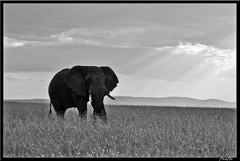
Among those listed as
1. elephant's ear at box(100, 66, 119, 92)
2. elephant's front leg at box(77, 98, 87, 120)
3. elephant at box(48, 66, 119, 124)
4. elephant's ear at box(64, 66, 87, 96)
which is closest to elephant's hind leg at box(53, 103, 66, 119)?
elephant at box(48, 66, 119, 124)

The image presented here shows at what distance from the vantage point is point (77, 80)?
15211mm

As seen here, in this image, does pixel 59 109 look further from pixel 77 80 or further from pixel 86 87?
pixel 86 87

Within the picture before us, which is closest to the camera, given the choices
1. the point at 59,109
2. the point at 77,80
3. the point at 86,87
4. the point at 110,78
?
the point at 86,87

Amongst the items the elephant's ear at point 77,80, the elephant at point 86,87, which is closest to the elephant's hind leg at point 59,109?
the elephant at point 86,87

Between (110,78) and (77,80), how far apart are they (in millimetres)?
1415

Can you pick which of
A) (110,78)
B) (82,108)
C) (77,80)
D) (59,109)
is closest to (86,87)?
(77,80)

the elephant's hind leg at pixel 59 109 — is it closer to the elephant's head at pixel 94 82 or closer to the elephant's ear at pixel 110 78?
the elephant's head at pixel 94 82

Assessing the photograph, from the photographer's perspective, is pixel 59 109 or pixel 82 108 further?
pixel 59 109

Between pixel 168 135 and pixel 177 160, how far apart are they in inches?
97.7

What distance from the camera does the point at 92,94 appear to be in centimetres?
1452

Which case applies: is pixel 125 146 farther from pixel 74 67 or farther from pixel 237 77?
pixel 74 67

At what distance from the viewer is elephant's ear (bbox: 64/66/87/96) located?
15050 mm

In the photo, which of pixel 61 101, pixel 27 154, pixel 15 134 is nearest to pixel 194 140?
pixel 27 154

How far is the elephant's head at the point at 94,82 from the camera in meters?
14.3
